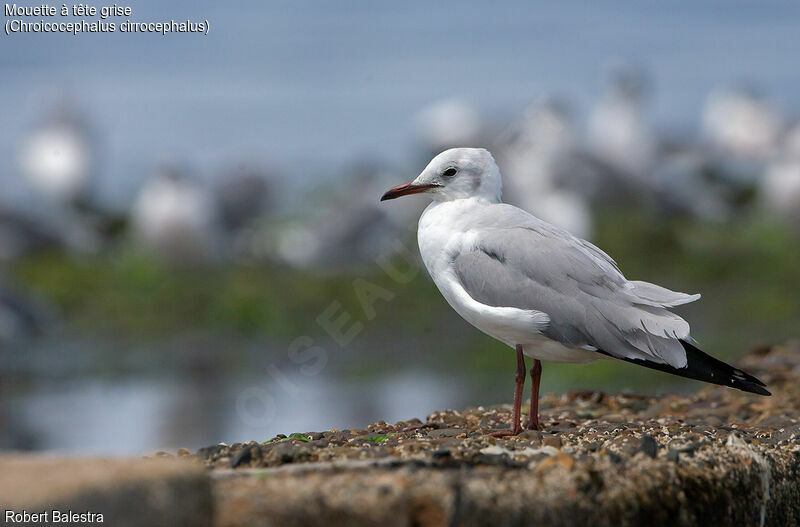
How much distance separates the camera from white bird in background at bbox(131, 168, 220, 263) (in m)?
17.6

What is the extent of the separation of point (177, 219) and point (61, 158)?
12.4 ft

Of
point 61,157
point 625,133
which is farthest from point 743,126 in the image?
point 61,157

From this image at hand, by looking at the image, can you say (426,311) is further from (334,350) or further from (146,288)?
(146,288)

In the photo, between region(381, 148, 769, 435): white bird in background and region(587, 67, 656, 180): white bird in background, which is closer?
region(381, 148, 769, 435): white bird in background

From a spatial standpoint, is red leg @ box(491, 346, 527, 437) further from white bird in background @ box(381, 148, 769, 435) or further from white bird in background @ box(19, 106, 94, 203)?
white bird in background @ box(19, 106, 94, 203)

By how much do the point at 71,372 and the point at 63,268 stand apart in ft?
12.7

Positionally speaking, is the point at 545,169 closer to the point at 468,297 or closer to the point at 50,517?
the point at 468,297

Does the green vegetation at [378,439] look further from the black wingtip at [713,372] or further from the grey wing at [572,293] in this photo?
the black wingtip at [713,372]

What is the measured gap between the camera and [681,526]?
152 inches

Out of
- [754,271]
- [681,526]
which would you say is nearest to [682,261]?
[754,271]

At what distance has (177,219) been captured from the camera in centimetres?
1769

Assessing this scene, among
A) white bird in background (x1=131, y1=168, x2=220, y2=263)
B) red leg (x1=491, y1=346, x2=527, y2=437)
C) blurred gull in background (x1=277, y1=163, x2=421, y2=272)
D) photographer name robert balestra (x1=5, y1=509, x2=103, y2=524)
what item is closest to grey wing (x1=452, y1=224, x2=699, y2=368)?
red leg (x1=491, y1=346, x2=527, y2=437)

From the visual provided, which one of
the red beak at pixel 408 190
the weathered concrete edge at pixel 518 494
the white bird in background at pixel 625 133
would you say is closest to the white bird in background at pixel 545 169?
the white bird in background at pixel 625 133

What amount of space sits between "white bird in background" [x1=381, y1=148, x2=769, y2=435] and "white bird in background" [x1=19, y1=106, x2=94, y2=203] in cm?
1578
